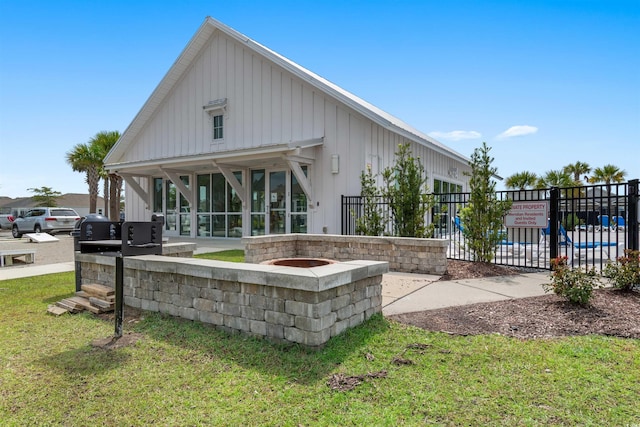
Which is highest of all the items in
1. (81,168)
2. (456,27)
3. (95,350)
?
(456,27)

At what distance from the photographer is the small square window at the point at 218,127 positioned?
15.1 meters

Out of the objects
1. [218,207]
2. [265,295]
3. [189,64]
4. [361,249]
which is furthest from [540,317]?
[189,64]

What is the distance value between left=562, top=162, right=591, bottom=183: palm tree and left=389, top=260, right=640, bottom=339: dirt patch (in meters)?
35.5

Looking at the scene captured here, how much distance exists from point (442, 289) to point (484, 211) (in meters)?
3.04

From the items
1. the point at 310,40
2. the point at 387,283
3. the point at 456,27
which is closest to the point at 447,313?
the point at 387,283

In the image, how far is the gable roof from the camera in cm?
1149

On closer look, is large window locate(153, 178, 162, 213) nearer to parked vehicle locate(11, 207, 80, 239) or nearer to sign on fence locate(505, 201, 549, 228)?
parked vehicle locate(11, 207, 80, 239)

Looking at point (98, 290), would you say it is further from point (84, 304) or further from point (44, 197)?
point (44, 197)

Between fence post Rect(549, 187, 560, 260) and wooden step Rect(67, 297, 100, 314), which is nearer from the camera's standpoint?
wooden step Rect(67, 297, 100, 314)

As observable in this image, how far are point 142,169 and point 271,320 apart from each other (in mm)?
14334

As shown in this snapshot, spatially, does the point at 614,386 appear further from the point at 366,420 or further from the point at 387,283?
the point at 387,283

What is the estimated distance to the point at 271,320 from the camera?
362cm

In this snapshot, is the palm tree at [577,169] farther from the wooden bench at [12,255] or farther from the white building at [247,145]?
the wooden bench at [12,255]

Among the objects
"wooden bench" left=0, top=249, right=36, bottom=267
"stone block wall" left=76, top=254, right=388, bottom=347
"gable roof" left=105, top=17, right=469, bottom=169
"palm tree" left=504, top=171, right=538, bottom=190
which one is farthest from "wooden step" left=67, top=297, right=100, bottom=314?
"palm tree" left=504, top=171, right=538, bottom=190
